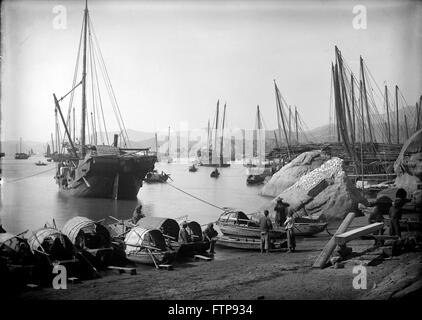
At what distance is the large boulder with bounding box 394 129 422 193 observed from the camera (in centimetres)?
1655

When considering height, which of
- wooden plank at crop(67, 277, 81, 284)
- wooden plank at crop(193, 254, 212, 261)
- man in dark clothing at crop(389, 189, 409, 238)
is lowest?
wooden plank at crop(193, 254, 212, 261)

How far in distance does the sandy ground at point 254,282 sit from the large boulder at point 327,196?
8264 millimetres

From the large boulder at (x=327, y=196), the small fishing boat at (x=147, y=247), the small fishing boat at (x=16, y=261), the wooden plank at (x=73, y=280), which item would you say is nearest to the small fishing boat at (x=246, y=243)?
the small fishing boat at (x=147, y=247)

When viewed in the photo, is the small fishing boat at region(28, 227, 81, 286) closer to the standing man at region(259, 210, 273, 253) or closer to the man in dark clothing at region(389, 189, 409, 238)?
→ the standing man at region(259, 210, 273, 253)

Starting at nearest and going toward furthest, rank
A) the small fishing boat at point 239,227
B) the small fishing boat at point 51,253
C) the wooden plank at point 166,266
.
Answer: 1. the small fishing boat at point 51,253
2. the wooden plank at point 166,266
3. the small fishing boat at point 239,227

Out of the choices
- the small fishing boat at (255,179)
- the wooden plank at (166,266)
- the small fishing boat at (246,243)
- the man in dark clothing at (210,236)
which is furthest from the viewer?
the small fishing boat at (255,179)

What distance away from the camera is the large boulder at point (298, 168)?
2909 cm

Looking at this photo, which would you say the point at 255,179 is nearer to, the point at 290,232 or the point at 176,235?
the point at 176,235

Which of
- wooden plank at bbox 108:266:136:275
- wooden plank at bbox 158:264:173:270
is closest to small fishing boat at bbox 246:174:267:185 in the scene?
wooden plank at bbox 158:264:173:270

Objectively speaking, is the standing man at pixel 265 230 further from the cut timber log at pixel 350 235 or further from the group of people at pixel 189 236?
the cut timber log at pixel 350 235

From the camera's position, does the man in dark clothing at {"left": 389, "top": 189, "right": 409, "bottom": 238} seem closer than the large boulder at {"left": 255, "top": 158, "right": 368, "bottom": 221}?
Yes

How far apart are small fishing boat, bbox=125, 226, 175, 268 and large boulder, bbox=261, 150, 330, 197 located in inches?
681

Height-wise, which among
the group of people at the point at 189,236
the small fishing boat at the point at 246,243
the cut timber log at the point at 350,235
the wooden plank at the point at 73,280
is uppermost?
the cut timber log at the point at 350,235

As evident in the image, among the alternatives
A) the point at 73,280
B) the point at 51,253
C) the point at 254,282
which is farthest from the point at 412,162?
the point at 51,253
